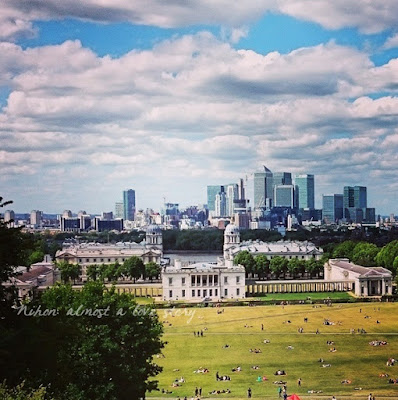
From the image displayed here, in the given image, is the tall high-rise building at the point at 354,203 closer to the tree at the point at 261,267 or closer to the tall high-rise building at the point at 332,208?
the tall high-rise building at the point at 332,208

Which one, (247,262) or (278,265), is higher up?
(247,262)

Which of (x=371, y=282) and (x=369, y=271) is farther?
(x=369, y=271)

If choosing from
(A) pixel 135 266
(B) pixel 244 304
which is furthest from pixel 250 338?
(A) pixel 135 266

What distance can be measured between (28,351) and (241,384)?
1676 cm

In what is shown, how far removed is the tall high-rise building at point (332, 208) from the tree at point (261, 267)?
112 m

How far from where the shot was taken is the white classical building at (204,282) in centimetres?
6331

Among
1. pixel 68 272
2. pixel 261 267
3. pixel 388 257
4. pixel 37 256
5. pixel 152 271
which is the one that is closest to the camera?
pixel 68 272

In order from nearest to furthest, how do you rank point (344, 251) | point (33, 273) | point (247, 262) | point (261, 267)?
point (33, 273), point (247, 262), point (261, 267), point (344, 251)

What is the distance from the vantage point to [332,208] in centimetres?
19562

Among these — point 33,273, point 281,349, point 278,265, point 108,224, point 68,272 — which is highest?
point 108,224

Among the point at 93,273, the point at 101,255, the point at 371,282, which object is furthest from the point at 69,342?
the point at 101,255

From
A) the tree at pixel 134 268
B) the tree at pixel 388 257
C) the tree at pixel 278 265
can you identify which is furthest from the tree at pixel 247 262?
the tree at pixel 388 257

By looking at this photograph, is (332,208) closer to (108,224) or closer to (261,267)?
(108,224)

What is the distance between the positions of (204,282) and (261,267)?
35.7ft
